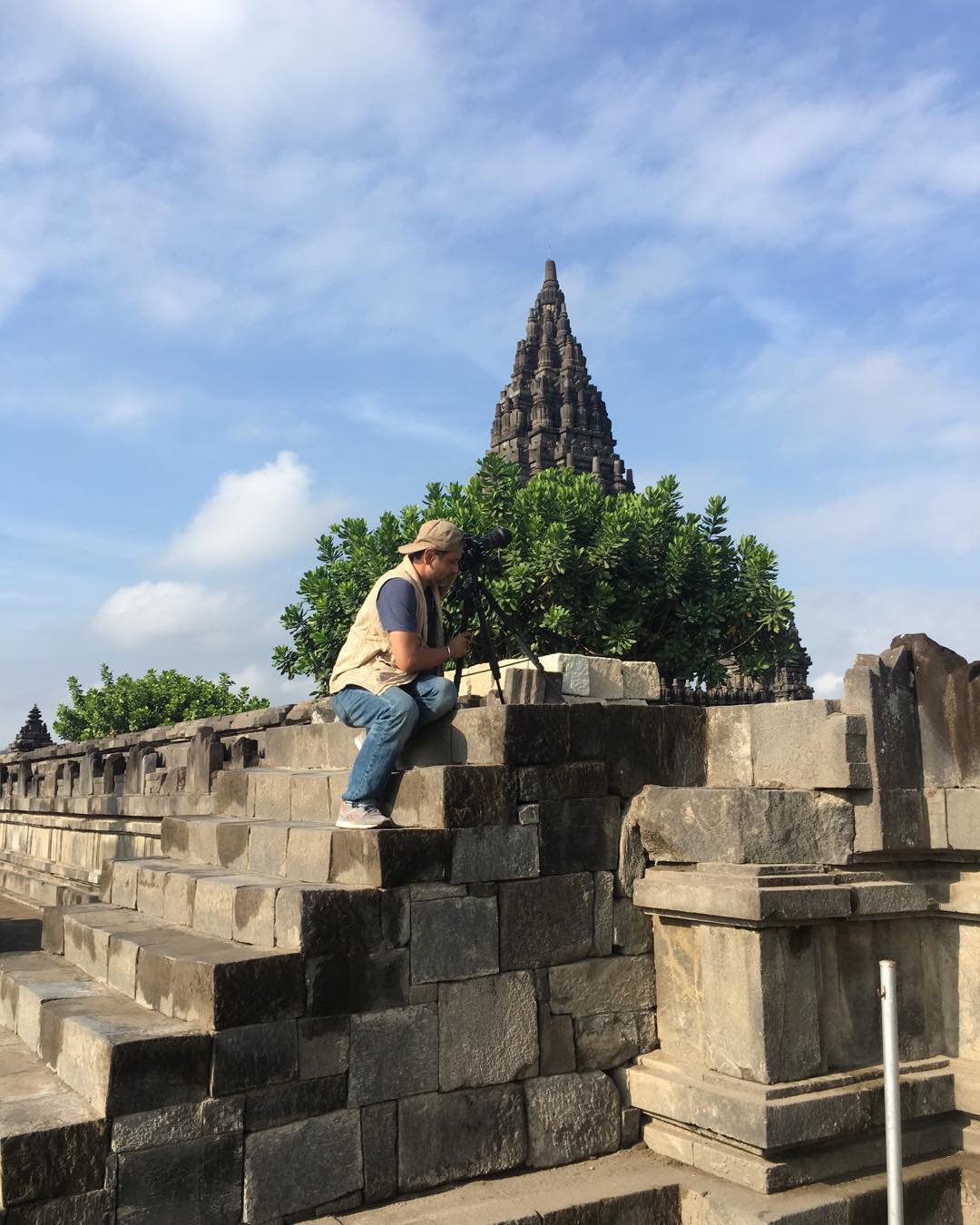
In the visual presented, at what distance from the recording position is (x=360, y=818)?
4910mm

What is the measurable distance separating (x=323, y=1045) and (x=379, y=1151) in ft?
1.70

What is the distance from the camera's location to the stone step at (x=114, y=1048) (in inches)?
153

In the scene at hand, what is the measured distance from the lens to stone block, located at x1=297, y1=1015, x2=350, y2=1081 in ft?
14.3

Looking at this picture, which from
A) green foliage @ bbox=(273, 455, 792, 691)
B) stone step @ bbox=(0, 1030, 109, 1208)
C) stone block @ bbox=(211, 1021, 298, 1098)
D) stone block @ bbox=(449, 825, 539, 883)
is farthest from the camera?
green foliage @ bbox=(273, 455, 792, 691)

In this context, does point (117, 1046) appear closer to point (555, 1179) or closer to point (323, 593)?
point (555, 1179)

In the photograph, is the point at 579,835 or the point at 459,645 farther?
the point at 459,645

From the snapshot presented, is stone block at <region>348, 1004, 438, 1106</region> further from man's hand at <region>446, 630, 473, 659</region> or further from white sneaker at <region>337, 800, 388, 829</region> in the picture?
man's hand at <region>446, 630, 473, 659</region>

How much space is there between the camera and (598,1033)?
519 cm

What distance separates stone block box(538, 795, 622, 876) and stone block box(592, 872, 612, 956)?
0.19 ft

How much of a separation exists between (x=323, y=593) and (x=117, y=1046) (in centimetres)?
2002

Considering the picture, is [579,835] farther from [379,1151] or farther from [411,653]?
[379,1151]

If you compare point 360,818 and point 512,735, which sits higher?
point 512,735

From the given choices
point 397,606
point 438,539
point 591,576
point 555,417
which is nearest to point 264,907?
point 397,606

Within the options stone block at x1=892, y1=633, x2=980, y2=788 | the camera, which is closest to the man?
the camera
